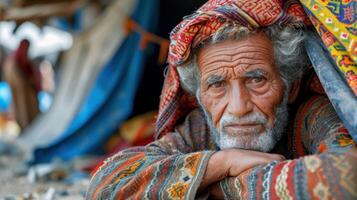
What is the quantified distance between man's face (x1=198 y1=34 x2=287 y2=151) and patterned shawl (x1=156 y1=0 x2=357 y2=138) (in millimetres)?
121

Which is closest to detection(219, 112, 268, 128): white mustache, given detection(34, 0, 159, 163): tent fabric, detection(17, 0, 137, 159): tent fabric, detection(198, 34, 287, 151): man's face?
detection(198, 34, 287, 151): man's face

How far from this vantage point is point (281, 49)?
8.81 ft

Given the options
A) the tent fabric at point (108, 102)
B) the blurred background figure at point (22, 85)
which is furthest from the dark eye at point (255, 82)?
the blurred background figure at point (22, 85)

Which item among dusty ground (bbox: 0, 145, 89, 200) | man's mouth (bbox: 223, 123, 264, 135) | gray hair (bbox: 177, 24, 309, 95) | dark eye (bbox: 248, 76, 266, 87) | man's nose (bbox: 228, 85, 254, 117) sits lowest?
Result: dusty ground (bbox: 0, 145, 89, 200)

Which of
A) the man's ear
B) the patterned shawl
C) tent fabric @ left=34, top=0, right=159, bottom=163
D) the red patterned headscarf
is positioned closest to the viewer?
the patterned shawl

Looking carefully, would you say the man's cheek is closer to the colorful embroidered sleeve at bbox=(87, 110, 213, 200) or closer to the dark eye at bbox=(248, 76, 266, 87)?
the dark eye at bbox=(248, 76, 266, 87)

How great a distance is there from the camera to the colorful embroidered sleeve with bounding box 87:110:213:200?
7.39 ft

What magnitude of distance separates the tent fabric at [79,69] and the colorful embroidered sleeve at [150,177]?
13.1 feet

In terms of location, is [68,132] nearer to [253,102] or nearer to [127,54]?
[127,54]

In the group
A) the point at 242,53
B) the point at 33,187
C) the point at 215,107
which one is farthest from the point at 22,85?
the point at 242,53

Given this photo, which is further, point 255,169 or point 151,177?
point 151,177

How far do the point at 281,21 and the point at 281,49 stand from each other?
0.56ft

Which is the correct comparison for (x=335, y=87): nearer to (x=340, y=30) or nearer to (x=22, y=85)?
(x=340, y=30)

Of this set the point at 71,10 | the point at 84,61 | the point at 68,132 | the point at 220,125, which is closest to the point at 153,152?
the point at 220,125
